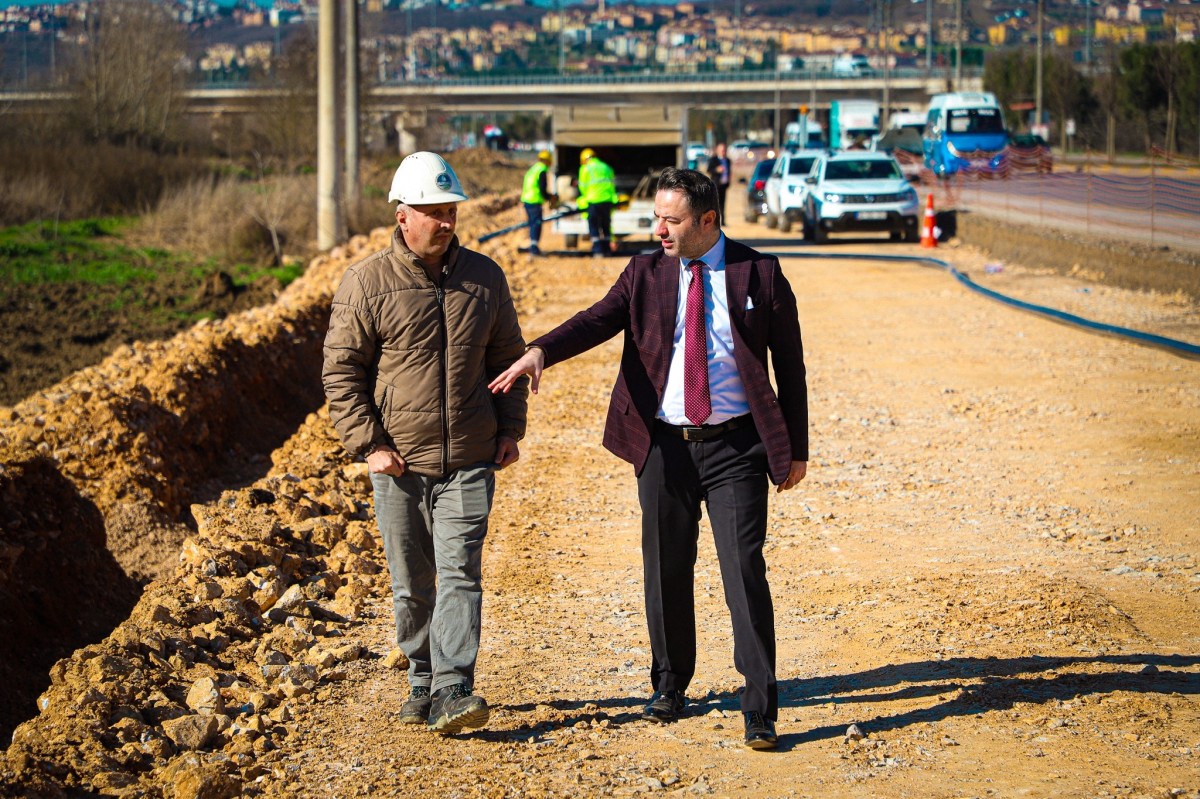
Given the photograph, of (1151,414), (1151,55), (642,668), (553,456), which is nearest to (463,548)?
(642,668)

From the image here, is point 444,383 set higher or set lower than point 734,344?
lower

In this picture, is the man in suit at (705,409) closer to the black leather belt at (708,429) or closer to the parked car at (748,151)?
the black leather belt at (708,429)

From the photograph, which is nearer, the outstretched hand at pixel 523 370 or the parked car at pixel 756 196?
the outstretched hand at pixel 523 370

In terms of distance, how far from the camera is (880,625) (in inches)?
243

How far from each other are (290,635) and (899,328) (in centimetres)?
1127

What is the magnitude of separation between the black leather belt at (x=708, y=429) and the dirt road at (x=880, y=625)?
3.76 ft

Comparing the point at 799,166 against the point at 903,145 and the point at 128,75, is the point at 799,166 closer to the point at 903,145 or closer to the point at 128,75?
the point at 903,145

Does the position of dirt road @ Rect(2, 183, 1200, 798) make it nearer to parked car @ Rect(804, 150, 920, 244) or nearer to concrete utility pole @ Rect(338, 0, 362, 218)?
parked car @ Rect(804, 150, 920, 244)

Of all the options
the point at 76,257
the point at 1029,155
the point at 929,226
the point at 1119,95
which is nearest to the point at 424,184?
the point at 929,226

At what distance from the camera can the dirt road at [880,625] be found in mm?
4562

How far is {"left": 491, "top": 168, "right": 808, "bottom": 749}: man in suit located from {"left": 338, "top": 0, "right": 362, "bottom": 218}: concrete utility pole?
921 inches

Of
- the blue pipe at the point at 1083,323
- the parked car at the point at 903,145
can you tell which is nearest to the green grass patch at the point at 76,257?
the blue pipe at the point at 1083,323

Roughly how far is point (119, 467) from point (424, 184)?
5.92m

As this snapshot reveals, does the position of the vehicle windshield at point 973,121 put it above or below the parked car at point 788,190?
above
